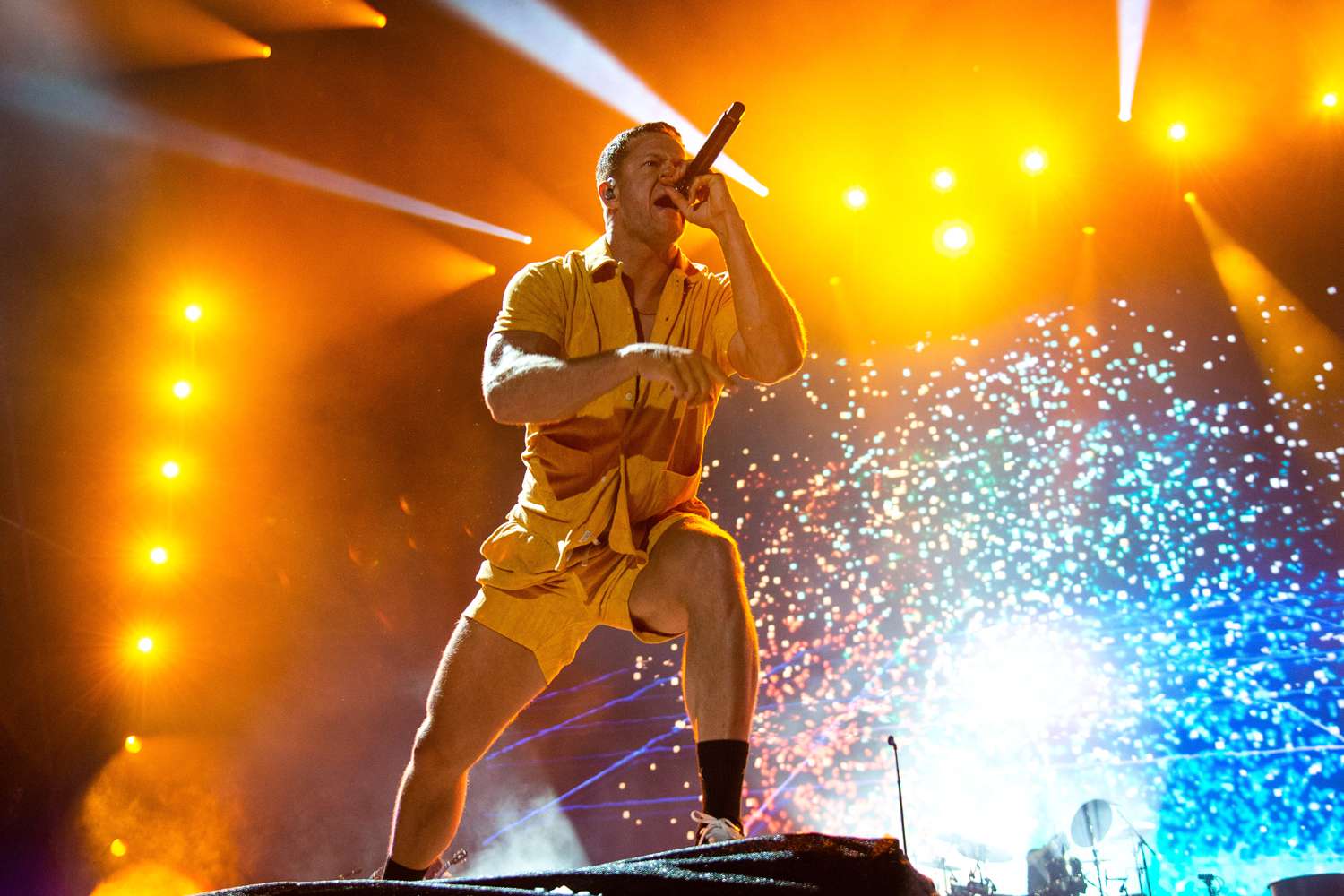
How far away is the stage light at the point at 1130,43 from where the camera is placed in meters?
5.60

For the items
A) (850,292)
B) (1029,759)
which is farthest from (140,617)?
(1029,759)

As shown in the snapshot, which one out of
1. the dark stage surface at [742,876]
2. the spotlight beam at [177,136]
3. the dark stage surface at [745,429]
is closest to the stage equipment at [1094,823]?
the dark stage surface at [745,429]

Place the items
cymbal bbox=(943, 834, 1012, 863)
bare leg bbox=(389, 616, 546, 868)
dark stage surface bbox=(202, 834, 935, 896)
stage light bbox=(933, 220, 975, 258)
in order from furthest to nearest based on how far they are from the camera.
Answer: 1. stage light bbox=(933, 220, 975, 258)
2. cymbal bbox=(943, 834, 1012, 863)
3. bare leg bbox=(389, 616, 546, 868)
4. dark stage surface bbox=(202, 834, 935, 896)

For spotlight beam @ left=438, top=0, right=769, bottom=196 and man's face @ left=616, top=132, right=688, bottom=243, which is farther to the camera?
spotlight beam @ left=438, top=0, right=769, bottom=196

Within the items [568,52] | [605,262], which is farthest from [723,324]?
[568,52]

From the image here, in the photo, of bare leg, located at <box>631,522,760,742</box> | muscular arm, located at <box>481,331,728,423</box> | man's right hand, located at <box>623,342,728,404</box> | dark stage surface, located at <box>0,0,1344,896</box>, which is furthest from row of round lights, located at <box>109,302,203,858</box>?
man's right hand, located at <box>623,342,728,404</box>

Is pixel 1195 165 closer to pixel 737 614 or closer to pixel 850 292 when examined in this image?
pixel 850 292

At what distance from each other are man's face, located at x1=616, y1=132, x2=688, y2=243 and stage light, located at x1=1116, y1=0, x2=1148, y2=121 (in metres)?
4.72

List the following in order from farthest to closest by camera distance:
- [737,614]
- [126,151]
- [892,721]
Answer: [892,721] → [126,151] → [737,614]

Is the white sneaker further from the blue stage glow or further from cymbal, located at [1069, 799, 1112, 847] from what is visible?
cymbal, located at [1069, 799, 1112, 847]

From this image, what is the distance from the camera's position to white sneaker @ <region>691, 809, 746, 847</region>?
1.56 metres

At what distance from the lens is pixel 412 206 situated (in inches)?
260

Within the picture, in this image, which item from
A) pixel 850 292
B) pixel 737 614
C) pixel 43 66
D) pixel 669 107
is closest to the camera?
pixel 737 614

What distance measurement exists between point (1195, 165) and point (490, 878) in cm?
747
